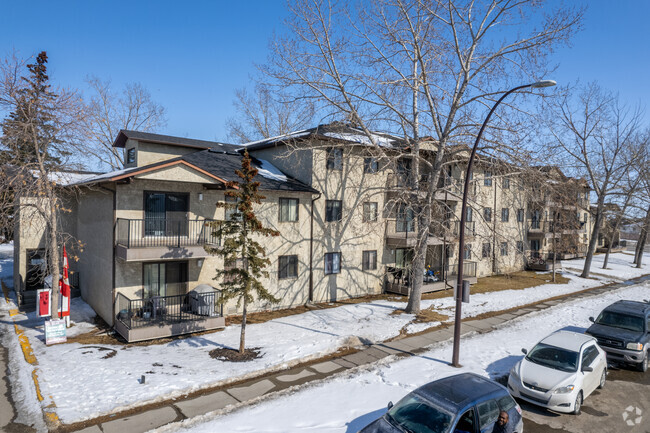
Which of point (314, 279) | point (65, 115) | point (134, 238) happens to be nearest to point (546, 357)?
point (314, 279)

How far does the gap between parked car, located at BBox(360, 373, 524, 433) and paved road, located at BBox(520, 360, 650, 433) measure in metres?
2.12

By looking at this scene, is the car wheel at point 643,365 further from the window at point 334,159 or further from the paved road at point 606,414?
the window at point 334,159

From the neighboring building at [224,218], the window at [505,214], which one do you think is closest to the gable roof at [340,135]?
the neighboring building at [224,218]

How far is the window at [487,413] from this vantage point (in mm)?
7184

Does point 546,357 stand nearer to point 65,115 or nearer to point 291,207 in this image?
point 291,207

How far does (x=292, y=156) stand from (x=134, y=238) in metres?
9.80

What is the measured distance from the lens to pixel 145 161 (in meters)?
19.1

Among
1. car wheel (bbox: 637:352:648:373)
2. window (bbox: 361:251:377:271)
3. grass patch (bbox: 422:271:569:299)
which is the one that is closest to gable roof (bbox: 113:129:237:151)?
window (bbox: 361:251:377:271)

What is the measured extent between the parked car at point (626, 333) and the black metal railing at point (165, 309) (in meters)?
13.9

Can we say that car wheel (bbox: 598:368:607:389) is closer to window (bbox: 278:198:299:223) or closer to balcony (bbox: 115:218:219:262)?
balcony (bbox: 115:218:219:262)

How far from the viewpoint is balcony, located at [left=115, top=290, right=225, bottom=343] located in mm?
14383

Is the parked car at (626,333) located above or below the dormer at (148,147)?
below

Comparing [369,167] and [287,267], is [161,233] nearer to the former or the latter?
[287,267]

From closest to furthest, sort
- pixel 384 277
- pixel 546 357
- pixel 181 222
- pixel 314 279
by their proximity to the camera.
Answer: pixel 546 357 → pixel 181 222 → pixel 314 279 → pixel 384 277
